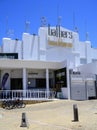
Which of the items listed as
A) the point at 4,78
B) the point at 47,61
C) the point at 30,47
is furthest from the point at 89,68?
the point at 4,78

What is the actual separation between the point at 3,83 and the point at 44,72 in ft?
15.3

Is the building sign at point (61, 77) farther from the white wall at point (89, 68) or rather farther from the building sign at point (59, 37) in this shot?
the building sign at point (59, 37)

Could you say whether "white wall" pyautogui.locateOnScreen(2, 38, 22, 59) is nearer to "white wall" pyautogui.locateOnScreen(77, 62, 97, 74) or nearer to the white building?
the white building

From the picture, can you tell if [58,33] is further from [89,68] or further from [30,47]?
[89,68]

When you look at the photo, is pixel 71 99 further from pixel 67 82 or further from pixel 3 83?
pixel 3 83

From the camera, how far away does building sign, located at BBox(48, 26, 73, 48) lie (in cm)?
3516

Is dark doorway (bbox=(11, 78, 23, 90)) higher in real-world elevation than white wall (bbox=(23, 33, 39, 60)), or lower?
lower

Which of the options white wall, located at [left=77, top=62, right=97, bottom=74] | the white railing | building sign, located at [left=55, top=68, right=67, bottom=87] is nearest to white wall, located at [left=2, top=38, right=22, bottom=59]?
building sign, located at [left=55, top=68, right=67, bottom=87]

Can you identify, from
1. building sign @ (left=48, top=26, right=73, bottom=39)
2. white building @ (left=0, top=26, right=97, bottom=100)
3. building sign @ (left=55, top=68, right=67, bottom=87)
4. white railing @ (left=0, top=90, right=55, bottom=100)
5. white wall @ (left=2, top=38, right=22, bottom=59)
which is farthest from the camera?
building sign @ (left=48, top=26, right=73, bottom=39)

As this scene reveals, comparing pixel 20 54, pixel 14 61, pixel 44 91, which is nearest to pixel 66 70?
pixel 44 91

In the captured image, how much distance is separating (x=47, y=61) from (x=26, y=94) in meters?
4.23

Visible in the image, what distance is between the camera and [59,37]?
117 ft

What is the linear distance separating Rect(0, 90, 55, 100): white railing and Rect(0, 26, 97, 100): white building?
41 centimetres

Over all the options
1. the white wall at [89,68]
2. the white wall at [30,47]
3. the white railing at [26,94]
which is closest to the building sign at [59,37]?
the white wall at [30,47]
